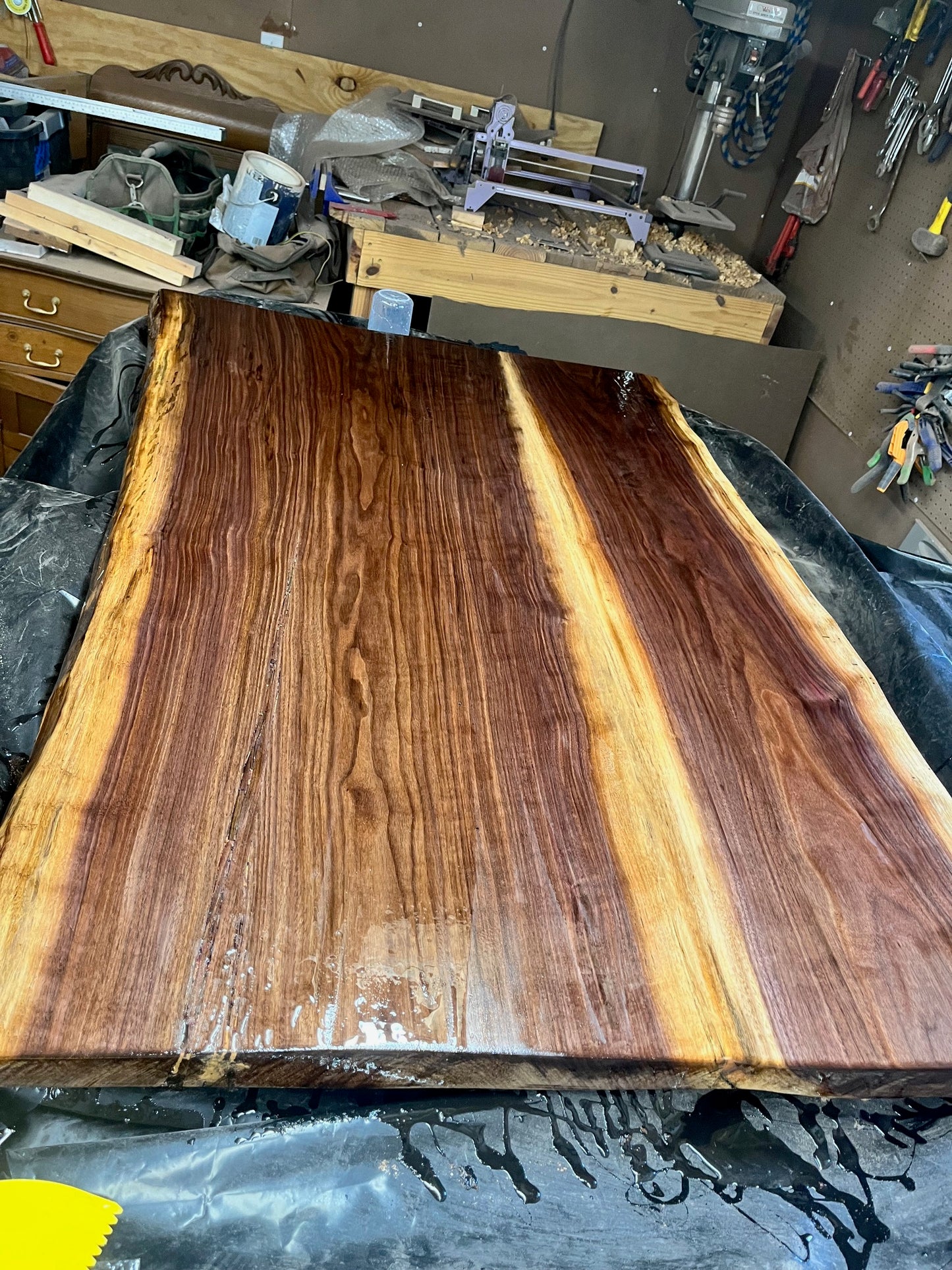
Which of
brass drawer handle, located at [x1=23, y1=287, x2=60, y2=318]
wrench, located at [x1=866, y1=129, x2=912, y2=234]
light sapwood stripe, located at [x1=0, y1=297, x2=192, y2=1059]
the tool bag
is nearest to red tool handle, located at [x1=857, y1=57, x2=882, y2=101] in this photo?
wrench, located at [x1=866, y1=129, x2=912, y2=234]

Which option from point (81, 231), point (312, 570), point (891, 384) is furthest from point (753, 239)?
point (312, 570)

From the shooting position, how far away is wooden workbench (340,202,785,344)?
2.19 metres

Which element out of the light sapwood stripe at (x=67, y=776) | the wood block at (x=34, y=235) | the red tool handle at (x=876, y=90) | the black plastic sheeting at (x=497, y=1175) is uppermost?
the red tool handle at (x=876, y=90)

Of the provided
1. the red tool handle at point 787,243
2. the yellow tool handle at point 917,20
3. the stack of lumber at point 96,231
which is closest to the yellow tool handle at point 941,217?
the yellow tool handle at point 917,20

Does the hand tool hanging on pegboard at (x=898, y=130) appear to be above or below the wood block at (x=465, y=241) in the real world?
above

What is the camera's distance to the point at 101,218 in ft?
6.88

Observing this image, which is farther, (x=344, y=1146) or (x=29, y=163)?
(x=29, y=163)

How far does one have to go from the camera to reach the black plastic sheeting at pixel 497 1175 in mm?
618

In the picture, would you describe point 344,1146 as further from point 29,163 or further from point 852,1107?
point 29,163

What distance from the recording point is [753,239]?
2.96 meters

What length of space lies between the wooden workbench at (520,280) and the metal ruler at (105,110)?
48cm

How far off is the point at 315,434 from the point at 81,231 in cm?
138

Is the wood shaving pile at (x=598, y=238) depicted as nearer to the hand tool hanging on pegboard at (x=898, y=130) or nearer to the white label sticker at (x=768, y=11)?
the hand tool hanging on pegboard at (x=898, y=130)

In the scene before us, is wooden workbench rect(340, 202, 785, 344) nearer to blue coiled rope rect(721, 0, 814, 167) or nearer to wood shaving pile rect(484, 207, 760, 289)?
wood shaving pile rect(484, 207, 760, 289)
